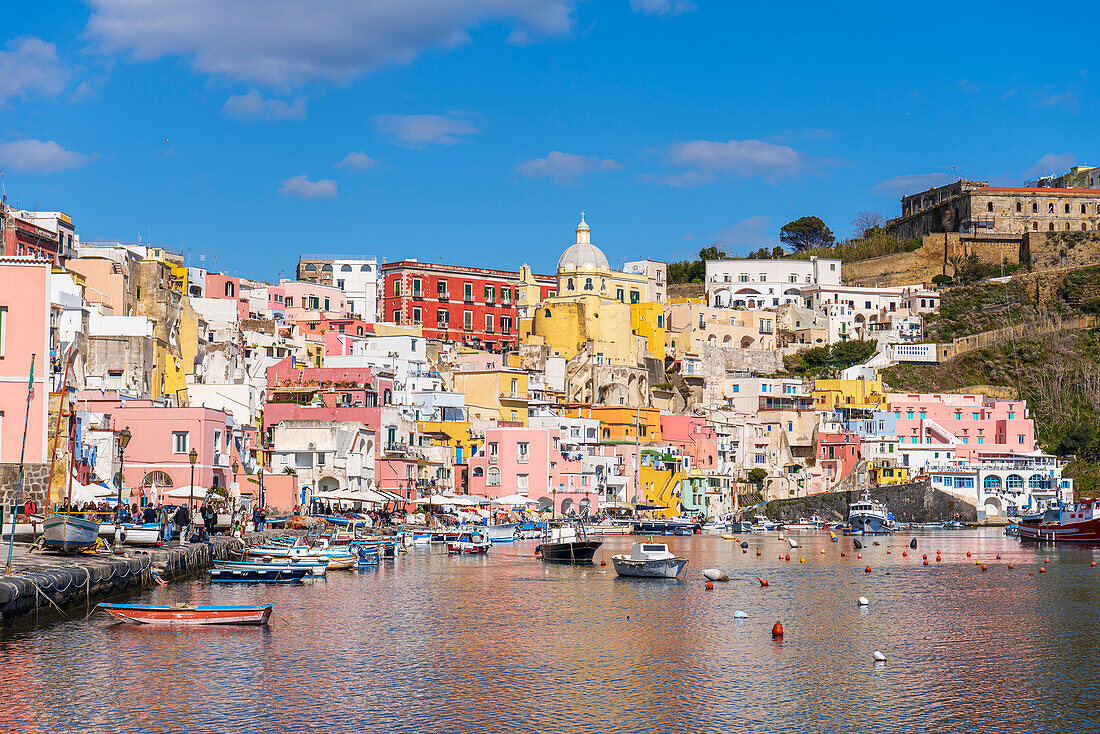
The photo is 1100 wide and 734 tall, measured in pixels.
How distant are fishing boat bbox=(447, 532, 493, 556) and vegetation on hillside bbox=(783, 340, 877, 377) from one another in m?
65.2

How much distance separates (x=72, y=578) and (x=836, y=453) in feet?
280

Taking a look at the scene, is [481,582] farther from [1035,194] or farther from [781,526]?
[1035,194]

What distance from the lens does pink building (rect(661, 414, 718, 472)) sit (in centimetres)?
9921

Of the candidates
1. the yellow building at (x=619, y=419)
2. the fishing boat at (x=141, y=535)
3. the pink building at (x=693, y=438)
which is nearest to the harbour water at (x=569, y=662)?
the fishing boat at (x=141, y=535)

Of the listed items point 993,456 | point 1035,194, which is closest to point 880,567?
point 993,456

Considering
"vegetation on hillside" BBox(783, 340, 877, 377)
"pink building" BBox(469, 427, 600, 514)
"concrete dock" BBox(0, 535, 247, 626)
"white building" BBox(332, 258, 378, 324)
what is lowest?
"concrete dock" BBox(0, 535, 247, 626)

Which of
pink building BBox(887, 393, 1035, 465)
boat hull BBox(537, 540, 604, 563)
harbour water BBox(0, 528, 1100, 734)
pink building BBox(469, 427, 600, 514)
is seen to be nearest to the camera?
harbour water BBox(0, 528, 1100, 734)

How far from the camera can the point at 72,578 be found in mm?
31500

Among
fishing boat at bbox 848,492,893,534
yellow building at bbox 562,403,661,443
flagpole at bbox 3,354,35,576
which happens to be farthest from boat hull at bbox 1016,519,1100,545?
flagpole at bbox 3,354,35,576

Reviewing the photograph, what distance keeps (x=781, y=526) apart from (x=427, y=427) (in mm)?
31865

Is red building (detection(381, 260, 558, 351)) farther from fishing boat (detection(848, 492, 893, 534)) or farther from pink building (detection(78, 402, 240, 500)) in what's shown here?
pink building (detection(78, 402, 240, 500))

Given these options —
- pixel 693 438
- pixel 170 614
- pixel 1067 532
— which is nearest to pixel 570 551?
pixel 170 614

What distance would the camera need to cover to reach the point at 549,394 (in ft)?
334

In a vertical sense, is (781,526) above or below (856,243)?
below
